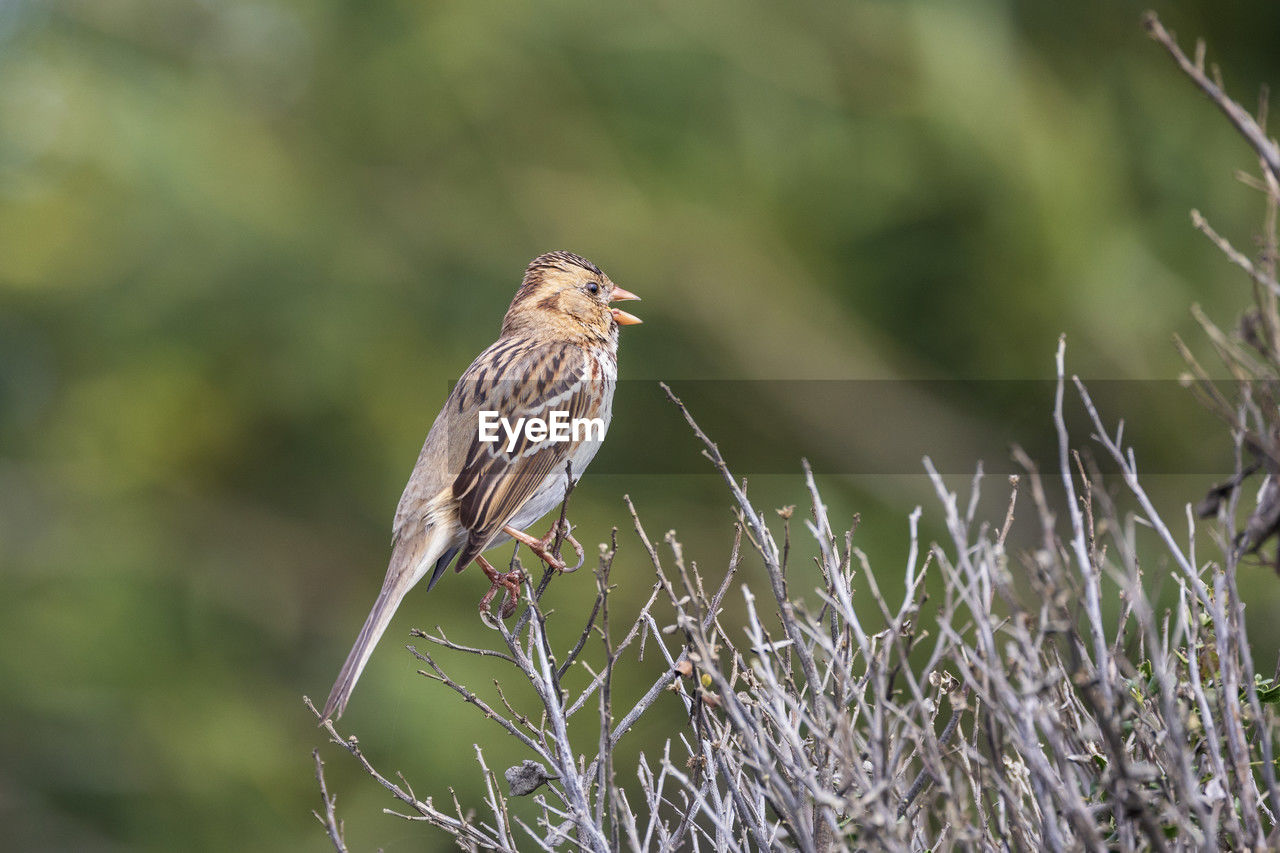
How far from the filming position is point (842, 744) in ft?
7.22

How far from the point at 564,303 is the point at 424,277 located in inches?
272

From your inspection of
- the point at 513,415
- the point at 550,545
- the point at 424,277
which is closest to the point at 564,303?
the point at 513,415

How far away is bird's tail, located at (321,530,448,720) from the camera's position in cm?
308

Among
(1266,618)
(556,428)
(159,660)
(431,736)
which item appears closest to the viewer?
(556,428)

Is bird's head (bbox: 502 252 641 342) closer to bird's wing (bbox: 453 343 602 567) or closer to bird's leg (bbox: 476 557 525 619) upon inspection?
bird's wing (bbox: 453 343 602 567)

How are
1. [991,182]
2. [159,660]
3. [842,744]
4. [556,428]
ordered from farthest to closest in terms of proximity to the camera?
1. [159,660]
2. [991,182]
3. [556,428]
4. [842,744]

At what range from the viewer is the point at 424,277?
10961 millimetres

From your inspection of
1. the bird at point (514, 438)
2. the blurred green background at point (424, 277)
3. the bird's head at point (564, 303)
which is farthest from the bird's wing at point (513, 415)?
the blurred green background at point (424, 277)

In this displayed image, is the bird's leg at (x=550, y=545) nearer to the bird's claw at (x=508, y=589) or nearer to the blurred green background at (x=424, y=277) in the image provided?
the bird's claw at (x=508, y=589)

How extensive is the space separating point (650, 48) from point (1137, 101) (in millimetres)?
4025

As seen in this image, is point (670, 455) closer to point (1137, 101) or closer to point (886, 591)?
point (886, 591)

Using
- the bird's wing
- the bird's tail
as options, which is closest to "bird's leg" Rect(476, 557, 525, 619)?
the bird's wing

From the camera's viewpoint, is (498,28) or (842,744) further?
(498,28)

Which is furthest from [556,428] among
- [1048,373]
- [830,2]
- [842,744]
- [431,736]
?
[830,2]
